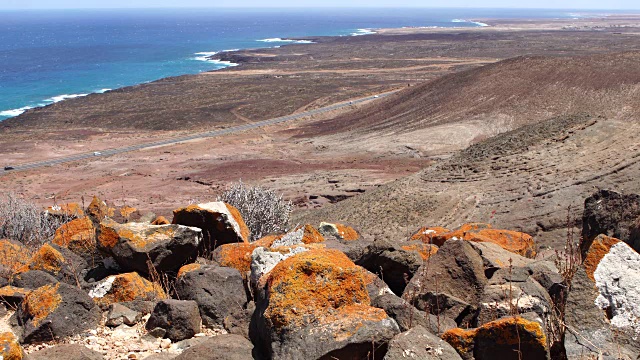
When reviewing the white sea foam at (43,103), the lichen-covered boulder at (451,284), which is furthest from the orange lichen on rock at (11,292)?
the white sea foam at (43,103)

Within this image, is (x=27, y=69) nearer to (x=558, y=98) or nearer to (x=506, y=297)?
(x=558, y=98)

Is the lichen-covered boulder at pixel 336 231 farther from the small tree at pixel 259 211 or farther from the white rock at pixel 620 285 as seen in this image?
the white rock at pixel 620 285

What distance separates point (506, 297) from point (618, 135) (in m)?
16.7

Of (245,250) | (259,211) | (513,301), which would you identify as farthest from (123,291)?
(259,211)

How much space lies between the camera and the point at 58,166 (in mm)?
35062

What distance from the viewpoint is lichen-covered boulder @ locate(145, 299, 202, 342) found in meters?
5.00

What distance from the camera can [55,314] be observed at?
5.08 m

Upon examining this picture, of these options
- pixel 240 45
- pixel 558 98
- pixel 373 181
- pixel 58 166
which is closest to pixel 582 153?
pixel 373 181

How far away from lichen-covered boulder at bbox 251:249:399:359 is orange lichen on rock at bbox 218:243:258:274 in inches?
70.4

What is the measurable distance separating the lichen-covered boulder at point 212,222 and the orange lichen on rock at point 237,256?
23.5 inches

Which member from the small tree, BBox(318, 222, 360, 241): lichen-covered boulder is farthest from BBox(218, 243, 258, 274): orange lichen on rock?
the small tree

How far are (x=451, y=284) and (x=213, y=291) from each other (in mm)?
2182

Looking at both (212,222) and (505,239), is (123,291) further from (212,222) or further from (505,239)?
(505,239)

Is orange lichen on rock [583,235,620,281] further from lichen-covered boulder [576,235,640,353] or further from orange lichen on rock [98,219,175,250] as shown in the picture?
orange lichen on rock [98,219,175,250]
